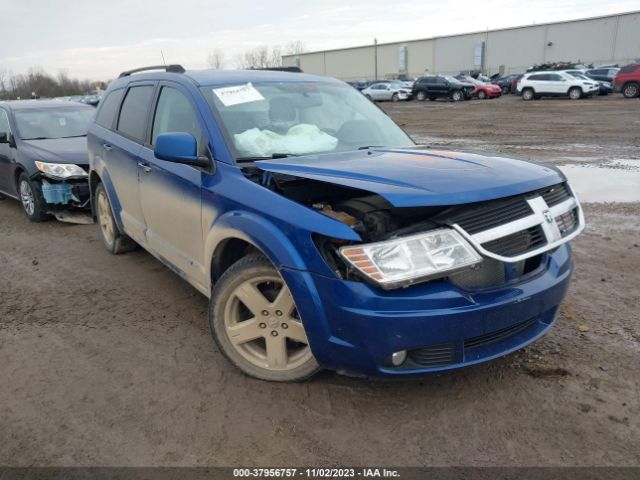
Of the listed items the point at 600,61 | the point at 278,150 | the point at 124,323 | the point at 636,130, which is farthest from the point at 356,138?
the point at 600,61

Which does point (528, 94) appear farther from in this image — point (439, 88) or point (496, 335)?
point (496, 335)

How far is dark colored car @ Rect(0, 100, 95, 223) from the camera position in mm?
6801

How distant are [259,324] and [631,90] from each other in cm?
3163

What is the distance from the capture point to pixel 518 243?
270 centimetres

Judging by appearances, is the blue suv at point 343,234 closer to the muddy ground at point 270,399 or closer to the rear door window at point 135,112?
the muddy ground at point 270,399

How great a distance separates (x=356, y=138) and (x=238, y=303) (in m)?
1.51

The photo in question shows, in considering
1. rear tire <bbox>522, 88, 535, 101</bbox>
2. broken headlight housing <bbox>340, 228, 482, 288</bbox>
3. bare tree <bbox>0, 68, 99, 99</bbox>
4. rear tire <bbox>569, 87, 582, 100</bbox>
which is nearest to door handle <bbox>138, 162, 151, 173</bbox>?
broken headlight housing <bbox>340, 228, 482, 288</bbox>

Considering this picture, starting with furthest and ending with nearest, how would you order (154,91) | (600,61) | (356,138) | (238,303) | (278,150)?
1. (600,61)
2. (154,91)
3. (356,138)
4. (278,150)
5. (238,303)

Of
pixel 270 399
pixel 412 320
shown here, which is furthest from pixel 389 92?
pixel 412 320

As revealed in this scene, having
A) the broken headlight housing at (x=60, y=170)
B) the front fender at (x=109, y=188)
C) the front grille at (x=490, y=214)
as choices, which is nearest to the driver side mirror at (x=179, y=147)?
the front grille at (x=490, y=214)

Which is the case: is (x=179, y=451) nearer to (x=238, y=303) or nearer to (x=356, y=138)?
(x=238, y=303)

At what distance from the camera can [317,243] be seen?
8.60 feet

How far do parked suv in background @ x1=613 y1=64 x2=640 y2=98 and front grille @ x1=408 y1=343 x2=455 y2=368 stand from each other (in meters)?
30.5

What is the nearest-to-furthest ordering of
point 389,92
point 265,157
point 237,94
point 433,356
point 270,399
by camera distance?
point 433,356 < point 270,399 < point 265,157 < point 237,94 < point 389,92
